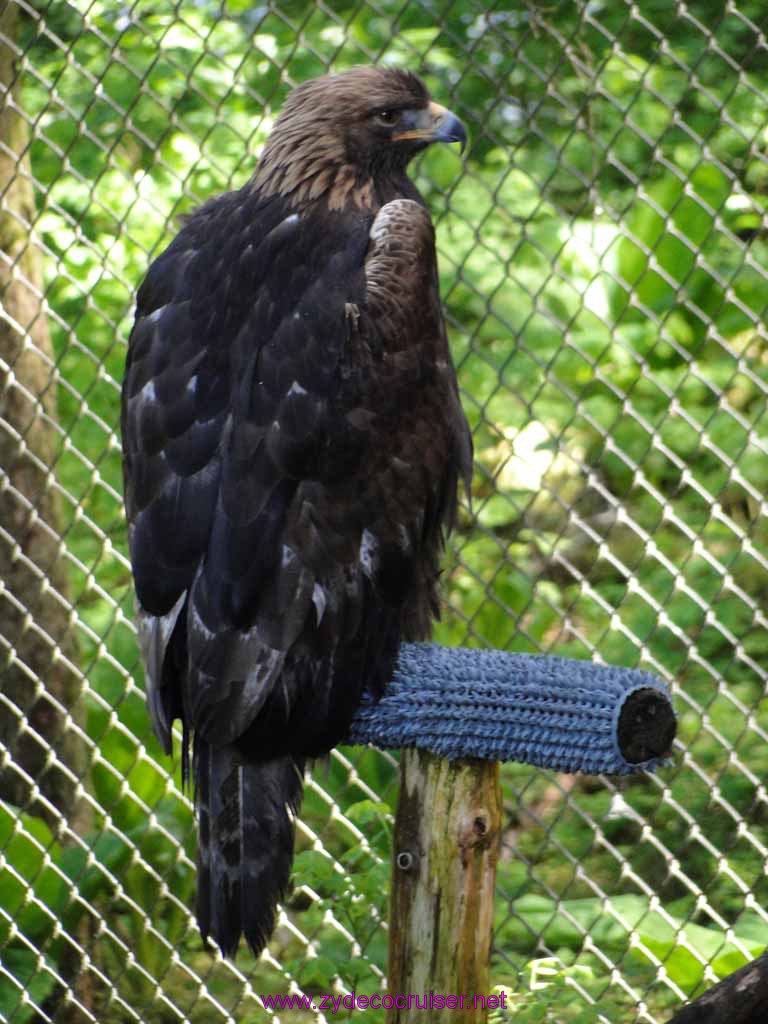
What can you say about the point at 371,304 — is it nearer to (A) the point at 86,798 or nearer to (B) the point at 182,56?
Result: (A) the point at 86,798

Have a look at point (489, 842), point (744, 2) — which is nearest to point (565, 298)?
point (744, 2)

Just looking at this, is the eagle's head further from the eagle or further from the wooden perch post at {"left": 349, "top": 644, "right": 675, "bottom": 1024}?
the wooden perch post at {"left": 349, "top": 644, "right": 675, "bottom": 1024}

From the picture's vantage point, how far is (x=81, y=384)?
4.96 metres

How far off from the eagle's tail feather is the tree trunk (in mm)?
1238

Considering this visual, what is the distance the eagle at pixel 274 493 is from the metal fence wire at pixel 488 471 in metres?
0.47

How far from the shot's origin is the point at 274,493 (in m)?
2.66

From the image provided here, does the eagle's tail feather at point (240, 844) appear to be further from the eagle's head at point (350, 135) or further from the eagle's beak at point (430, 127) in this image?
the eagle's beak at point (430, 127)

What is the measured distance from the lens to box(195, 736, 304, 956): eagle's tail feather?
262 cm

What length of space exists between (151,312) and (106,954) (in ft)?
6.86

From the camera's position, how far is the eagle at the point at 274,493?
2645mm

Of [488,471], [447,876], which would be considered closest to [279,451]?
[447,876]

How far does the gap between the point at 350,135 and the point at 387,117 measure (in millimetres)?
96

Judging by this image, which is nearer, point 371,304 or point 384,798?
point 371,304

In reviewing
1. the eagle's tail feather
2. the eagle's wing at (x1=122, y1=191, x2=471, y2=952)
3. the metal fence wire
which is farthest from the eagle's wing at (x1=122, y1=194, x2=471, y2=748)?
the metal fence wire
